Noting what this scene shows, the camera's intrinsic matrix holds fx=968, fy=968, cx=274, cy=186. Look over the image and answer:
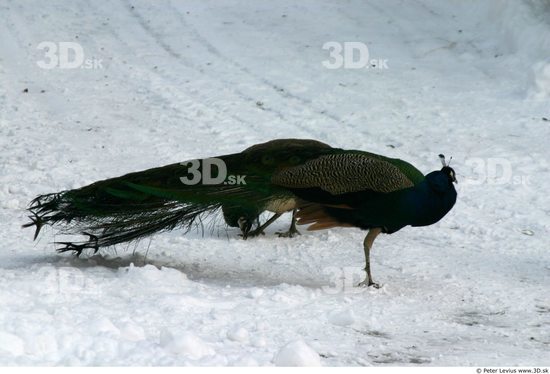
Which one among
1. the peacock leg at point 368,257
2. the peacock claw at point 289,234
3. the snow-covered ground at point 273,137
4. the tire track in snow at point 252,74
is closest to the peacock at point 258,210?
the peacock claw at point 289,234

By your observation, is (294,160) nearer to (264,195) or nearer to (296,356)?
(264,195)

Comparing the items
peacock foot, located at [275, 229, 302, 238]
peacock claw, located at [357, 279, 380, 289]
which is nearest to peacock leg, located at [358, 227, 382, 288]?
peacock claw, located at [357, 279, 380, 289]

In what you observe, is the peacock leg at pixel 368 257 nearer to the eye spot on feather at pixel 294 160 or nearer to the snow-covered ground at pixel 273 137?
the snow-covered ground at pixel 273 137

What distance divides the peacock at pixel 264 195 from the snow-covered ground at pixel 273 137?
32cm

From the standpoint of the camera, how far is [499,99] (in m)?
11.1

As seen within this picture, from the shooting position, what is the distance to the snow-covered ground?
490cm

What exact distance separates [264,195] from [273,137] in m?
3.89

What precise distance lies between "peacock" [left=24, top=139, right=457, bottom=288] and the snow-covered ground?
0.32 metres

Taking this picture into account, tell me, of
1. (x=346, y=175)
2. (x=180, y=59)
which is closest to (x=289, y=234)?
(x=346, y=175)

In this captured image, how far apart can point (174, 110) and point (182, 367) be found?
705cm

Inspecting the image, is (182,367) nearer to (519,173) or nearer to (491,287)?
(491,287)

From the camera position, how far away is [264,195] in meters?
6.15

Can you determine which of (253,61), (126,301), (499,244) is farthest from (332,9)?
(126,301)

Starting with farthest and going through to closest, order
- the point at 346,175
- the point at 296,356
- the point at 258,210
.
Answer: the point at 258,210 < the point at 346,175 < the point at 296,356
